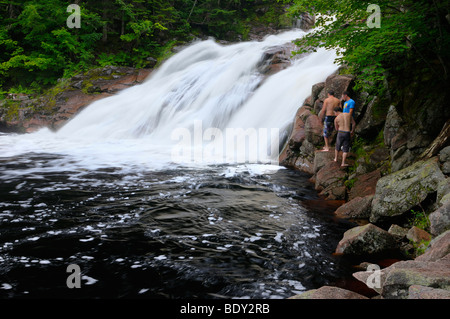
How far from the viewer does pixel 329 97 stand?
31.5 feet

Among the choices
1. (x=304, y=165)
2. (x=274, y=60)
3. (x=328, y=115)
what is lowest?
(x=304, y=165)

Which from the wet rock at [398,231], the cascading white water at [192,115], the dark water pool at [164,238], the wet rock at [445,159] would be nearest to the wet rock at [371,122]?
the dark water pool at [164,238]

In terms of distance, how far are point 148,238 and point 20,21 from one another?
24.4 metres

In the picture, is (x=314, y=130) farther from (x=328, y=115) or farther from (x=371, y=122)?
(x=371, y=122)

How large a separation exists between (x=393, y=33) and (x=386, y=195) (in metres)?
3.15

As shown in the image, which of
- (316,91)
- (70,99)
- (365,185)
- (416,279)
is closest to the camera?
(416,279)

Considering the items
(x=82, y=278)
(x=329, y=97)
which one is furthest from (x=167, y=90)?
(x=82, y=278)

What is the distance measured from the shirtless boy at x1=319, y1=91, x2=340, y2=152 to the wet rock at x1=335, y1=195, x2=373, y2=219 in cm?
315

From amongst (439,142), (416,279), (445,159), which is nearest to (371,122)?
(439,142)

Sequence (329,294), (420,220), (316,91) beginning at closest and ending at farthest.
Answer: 1. (329,294)
2. (420,220)
3. (316,91)

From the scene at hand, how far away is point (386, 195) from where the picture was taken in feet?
19.9

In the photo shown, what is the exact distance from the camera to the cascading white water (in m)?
13.0

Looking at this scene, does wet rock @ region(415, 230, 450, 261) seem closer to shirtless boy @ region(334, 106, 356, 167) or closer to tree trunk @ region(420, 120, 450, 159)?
tree trunk @ region(420, 120, 450, 159)

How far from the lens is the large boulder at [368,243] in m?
4.86
